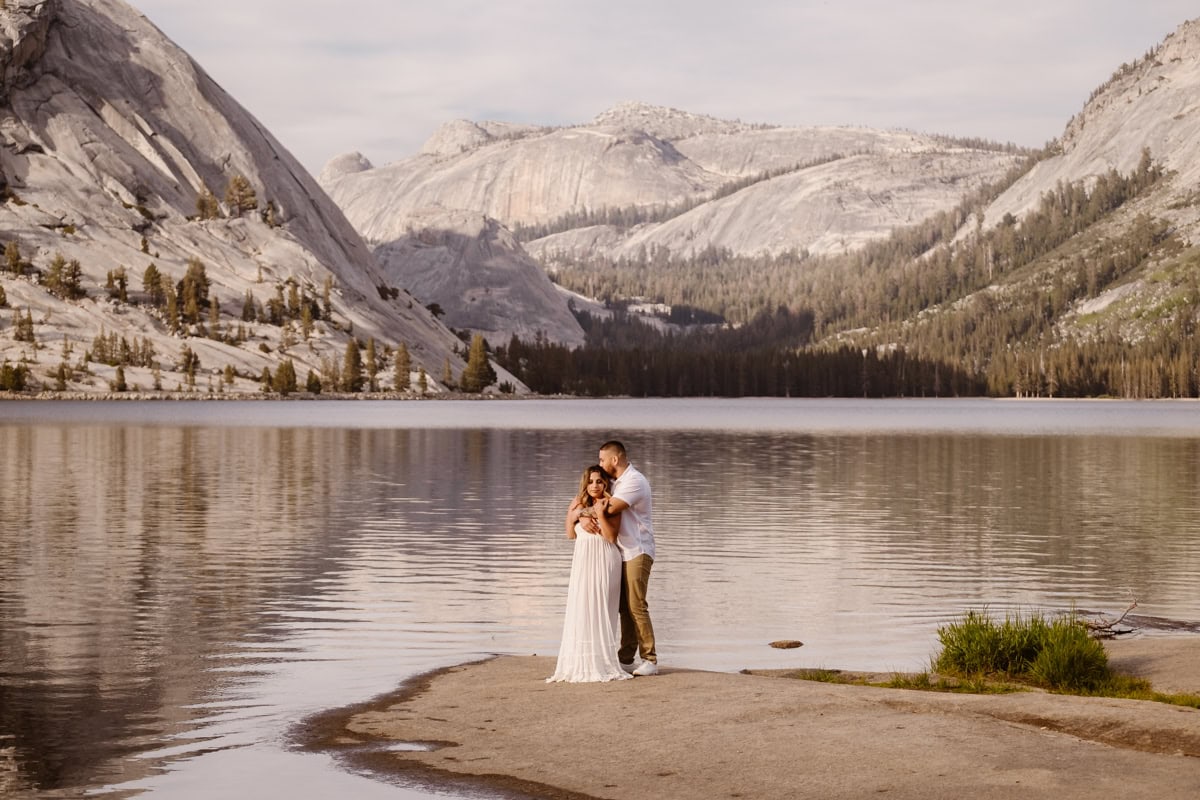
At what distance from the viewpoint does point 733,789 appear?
19.7 meters

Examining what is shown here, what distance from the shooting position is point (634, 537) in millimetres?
28828

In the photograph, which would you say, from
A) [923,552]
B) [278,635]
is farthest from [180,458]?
[278,635]

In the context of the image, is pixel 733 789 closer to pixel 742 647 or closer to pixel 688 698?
pixel 688 698

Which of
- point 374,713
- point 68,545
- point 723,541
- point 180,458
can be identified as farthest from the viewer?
point 180,458

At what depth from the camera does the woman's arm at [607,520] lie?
28141 mm

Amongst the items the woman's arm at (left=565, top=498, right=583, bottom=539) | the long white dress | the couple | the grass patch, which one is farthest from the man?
the grass patch

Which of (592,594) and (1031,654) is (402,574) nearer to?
(592,594)

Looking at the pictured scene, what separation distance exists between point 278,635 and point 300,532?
25.3 meters

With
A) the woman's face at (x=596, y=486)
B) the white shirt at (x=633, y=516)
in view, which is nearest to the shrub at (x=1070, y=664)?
the white shirt at (x=633, y=516)

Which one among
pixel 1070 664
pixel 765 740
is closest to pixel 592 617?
pixel 765 740

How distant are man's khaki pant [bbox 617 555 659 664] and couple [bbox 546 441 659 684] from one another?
0.7 inches

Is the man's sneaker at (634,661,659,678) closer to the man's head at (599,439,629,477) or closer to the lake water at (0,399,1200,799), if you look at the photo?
the man's head at (599,439,629,477)

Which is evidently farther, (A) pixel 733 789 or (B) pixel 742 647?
(B) pixel 742 647

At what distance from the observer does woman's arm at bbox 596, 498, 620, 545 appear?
92.3ft
